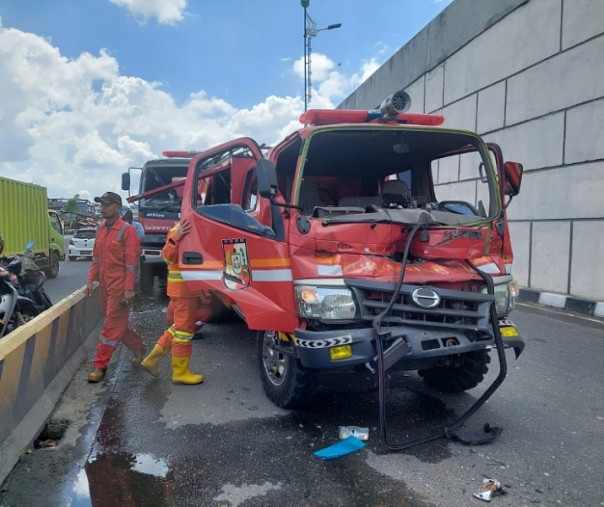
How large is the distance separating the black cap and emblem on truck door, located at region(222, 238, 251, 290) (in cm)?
127

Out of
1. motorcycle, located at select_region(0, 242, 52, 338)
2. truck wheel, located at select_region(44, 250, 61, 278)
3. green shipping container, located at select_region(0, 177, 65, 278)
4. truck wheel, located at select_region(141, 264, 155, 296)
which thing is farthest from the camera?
truck wheel, located at select_region(44, 250, 61, 278)

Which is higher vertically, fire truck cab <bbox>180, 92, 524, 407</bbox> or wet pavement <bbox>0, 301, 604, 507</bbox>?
fire truck cab <bbox>180, 92, 524, 407</bbox>

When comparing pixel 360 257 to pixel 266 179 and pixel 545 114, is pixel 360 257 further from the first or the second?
pixel 545 114

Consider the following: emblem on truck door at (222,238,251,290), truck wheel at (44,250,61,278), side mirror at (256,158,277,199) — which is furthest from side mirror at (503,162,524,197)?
truck wheel at (44,250,61,278)

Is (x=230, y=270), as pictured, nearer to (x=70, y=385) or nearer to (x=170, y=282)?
(x=170, y=282)

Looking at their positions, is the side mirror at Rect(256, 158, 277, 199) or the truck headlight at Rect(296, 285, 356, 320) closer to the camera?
the truck headlight at Rect(296, 285, 356, 320)

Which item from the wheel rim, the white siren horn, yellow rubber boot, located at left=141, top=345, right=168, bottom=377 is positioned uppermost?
the white siren horn

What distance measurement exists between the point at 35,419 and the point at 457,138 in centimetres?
394

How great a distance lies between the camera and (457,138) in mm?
4227

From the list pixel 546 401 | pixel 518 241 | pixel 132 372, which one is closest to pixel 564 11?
pixel 518 241

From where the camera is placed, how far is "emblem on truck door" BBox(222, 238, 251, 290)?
402cm

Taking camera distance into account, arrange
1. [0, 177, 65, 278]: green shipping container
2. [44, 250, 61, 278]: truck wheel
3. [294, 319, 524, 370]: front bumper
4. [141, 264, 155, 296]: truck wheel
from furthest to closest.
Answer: [44, 250, 61, 278]: truck wheel, [0, 177, 65, 278]: green shipping container, [141, 264, 155, 296]: truck wheel, [294, 319, 524, 370]: front bumper

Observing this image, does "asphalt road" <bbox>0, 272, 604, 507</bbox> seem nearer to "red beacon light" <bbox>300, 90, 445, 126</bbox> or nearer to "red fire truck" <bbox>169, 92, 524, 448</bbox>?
"red fire truck" <bbox>169, 92, 524, 448</bbox>

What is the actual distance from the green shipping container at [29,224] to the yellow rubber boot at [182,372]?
824 centimetres
